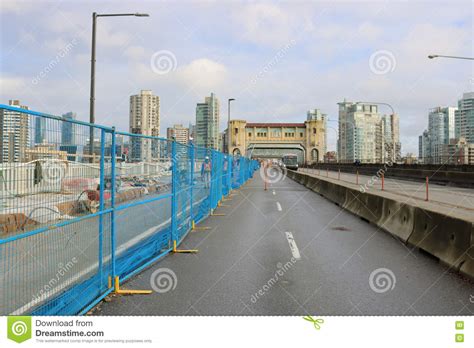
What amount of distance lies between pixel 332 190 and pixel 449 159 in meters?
23.8

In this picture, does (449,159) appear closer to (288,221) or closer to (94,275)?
(288,221)

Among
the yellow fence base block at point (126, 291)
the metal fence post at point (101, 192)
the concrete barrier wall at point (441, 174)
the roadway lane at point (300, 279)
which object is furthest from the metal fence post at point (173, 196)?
the concrete barrier wall at point (441, 174)

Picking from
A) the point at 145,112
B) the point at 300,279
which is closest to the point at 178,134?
the point at 145,112

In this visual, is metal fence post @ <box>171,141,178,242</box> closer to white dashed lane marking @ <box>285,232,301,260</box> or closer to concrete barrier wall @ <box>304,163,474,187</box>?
white dashed lane marking @ <box>285,232,301,260</box>

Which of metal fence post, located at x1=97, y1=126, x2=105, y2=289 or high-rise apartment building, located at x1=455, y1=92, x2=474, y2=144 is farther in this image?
high-rise apartment building, located at x1=455, y1=92, x2=474, y2=144

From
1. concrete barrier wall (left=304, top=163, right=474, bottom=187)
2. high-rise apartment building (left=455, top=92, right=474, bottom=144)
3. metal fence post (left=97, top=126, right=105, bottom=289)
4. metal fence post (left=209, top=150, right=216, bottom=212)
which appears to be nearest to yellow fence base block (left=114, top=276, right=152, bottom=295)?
metal fence post (left=97, top=126, right=105, bottom=289)

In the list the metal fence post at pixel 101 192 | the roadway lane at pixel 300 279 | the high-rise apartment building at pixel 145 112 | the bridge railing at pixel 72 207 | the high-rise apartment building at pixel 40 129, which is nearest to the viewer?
the bridge railing at pixel 72 207

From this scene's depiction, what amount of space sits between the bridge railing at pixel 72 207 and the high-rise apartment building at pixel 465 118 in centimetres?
5370

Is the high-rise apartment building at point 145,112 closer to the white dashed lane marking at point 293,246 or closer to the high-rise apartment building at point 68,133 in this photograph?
the white dashed lane marking at point 293,246

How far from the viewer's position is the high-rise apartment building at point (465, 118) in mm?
55350

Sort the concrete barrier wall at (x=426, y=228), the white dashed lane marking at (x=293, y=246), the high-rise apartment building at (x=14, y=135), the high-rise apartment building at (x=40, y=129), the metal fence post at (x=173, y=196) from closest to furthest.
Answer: the high-rise apartment building at (x=14, y=135) < the high-rise apartment building at (x=40, y=129) < the concrete barrier wall at (x=426, y=228) < the white dashed lane marking at (x=293, y=246) < the metal fence post at (x=173, y=196)

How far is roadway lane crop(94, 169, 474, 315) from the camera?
16.6 feet

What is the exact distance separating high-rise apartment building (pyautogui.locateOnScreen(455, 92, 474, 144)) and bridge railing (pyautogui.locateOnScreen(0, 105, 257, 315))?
5370 centimetres

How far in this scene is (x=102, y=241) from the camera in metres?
5.69
